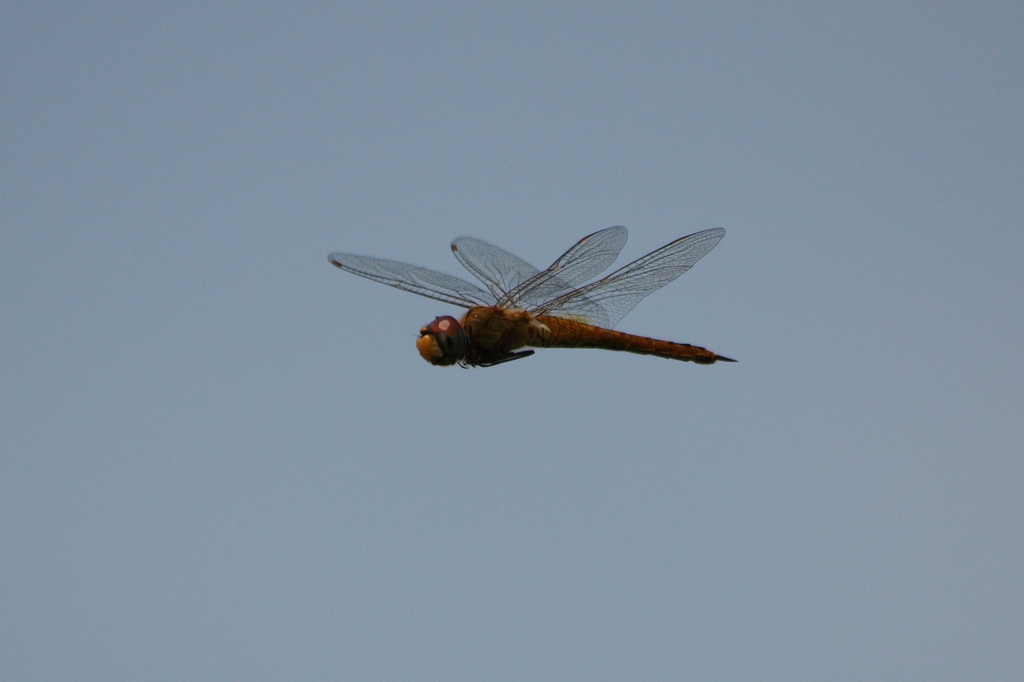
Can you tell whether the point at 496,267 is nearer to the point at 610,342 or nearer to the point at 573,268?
the point at 573,268

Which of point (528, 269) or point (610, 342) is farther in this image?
point (610, 342)

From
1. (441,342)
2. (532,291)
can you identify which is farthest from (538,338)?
(441,342)

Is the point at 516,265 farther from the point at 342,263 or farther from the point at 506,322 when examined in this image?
the point at 342,263

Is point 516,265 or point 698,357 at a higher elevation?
point 516,265

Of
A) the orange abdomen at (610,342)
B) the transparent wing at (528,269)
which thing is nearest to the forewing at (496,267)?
the transparent wing at (528,269)

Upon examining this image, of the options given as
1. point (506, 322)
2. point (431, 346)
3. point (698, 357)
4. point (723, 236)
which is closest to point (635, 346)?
point (698, 357)

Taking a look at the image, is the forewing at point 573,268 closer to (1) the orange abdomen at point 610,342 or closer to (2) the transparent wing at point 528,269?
(2) the transparent wing at point 528,269
